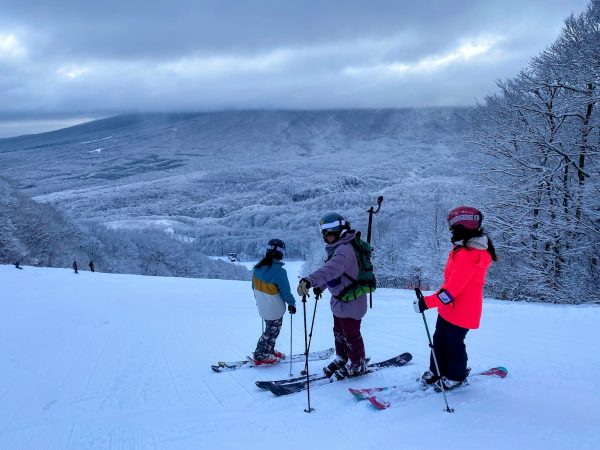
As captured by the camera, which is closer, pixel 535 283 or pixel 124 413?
pixel 124 413

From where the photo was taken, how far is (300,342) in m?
7.80

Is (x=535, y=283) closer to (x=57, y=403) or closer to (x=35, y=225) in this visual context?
(x=57, y=403)

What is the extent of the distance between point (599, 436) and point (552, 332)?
12.0ft

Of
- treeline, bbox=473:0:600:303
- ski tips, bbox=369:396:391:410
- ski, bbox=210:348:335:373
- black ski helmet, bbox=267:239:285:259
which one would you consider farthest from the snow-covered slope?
treeline, bbox=473:0:600:303

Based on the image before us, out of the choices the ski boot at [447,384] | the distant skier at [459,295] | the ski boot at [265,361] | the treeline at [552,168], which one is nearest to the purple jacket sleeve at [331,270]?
the distant skier at [459,295]

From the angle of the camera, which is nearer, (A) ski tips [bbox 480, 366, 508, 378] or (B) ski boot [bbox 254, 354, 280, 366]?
(A) ski tips [bbox 480, 366, 508, 378]

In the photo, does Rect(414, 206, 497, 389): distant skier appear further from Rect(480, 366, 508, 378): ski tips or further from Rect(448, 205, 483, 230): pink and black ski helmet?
Rect(480, 366, 508, 378): ski tips

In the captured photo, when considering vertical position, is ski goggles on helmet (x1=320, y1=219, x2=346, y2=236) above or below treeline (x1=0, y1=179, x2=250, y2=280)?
above

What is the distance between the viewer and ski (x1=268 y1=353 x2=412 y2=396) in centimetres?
479

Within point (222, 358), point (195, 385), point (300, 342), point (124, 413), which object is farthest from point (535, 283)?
point (124, 413)

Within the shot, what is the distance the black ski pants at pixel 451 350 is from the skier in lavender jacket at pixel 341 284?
82cm

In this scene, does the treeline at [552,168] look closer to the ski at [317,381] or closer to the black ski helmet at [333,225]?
the ski at [317,381]

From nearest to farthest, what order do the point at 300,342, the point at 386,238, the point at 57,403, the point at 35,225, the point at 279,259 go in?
the point at 57,403 → the point at 279,259 → the point at 300,342 → the point at 386,238 → the point at 35,225

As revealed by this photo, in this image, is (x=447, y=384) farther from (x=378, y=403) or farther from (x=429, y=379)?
(x=378, y=403)
